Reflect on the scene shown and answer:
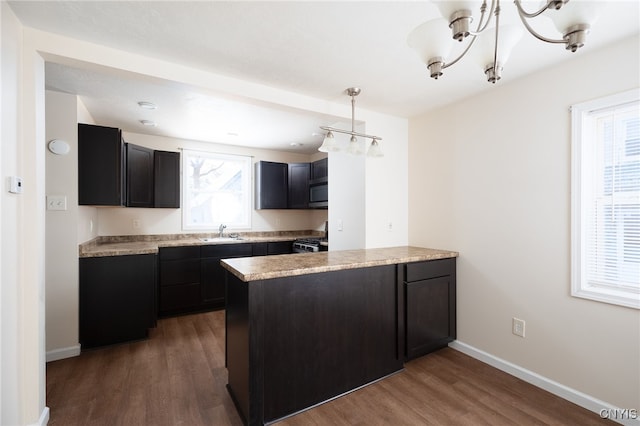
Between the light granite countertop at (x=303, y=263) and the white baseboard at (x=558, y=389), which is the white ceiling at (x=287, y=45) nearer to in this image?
the light granite countertop at (x=303, y=263)

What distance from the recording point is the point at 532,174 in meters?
2.22

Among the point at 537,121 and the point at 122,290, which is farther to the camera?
the point at 122,290

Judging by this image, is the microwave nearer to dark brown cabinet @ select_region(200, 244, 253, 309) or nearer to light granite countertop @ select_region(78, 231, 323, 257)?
light granite countertop @ select_region(78, 231, 323, 257)

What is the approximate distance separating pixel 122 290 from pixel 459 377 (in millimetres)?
3056

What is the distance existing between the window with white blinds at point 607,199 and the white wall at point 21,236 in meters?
3.31

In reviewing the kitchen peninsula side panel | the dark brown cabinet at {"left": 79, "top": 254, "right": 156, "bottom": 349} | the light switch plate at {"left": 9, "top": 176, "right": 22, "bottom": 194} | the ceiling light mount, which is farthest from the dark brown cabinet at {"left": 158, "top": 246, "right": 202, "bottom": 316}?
the light switch plate at {"left": 9, "top": 176, "right": 22, "bottom": 194}

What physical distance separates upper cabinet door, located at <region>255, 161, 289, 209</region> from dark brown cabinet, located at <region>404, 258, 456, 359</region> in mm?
2760

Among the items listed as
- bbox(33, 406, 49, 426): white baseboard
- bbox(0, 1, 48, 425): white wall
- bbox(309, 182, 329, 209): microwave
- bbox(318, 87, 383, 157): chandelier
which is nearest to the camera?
bbox(0, 1, 48, 425): white wall

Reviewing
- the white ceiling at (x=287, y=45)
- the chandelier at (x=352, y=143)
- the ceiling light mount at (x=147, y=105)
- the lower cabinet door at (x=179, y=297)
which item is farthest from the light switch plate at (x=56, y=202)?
the chandelier at (x=352, y=143)

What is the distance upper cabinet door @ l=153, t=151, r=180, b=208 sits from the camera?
385cm

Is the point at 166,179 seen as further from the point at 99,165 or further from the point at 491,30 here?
the point at 491,30

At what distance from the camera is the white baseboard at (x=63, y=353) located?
2.52 metres

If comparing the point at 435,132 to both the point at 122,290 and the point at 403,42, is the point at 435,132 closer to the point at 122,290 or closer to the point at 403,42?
the point at 403,42

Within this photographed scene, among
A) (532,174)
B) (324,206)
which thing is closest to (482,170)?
(532,174)
